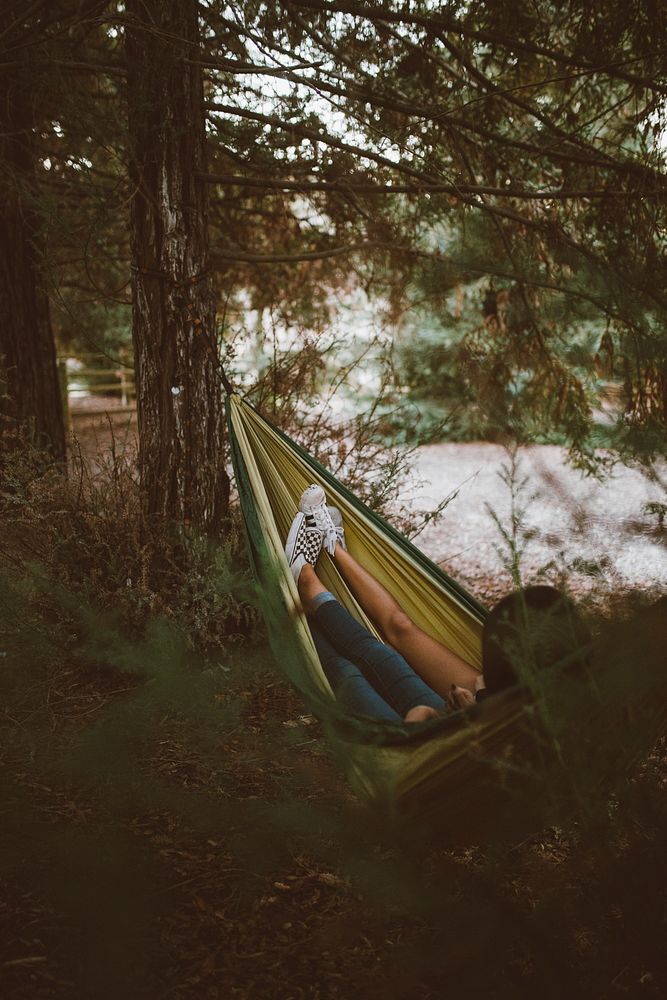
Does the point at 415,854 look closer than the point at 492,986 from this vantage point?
No

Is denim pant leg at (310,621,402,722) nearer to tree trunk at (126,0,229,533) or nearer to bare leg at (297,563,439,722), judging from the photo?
bare leg at (297,563,439,722)

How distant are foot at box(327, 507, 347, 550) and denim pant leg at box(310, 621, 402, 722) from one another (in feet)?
1.37

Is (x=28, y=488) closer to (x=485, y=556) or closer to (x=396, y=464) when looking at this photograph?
(x=396, y=464)

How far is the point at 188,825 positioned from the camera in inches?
73.9

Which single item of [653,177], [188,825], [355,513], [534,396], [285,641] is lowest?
[188,825]

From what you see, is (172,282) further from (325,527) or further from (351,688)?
(351,688)

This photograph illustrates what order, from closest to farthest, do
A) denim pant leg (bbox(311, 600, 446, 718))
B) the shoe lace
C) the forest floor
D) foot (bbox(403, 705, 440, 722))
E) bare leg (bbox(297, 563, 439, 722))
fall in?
the forest floor
foot (bbox(403, 705, 440, 722))
denim pant leg (bbox(311, 600, 446, 718))
bare leg (bbox(297, 563, 439, 722))
the shoe lace

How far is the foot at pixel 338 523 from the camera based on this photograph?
2500 mm

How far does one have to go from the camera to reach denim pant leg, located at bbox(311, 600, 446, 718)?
1.96m

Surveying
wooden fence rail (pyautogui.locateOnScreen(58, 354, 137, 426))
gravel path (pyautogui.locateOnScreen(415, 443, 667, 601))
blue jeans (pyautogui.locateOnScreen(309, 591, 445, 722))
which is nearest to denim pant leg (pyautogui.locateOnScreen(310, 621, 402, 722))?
blue jeans (pyautogui.locateOnScreen(309, 591, 445, 722))

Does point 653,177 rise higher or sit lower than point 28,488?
higher

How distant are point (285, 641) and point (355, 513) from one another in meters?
0.83

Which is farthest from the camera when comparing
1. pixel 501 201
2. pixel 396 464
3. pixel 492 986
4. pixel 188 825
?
pixel 501 201

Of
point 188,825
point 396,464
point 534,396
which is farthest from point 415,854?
point 534,396
